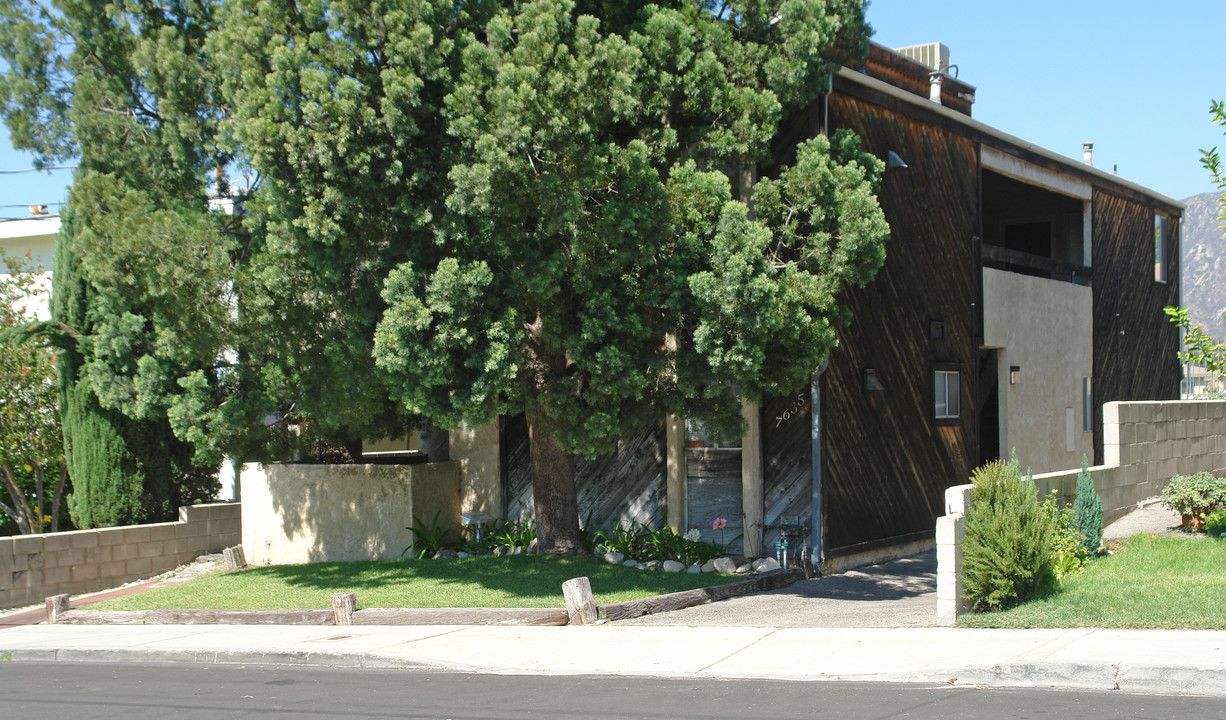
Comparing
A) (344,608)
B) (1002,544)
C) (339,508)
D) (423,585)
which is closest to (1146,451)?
(1002,544)

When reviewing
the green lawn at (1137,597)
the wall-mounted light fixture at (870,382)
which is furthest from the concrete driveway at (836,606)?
the wall-mounted light fixture at (870,382)

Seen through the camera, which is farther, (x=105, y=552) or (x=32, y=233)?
(x=32, y=233)

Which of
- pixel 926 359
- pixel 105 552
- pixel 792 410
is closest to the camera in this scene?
pixel 792 410

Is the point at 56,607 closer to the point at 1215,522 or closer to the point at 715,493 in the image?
the point at 715,493

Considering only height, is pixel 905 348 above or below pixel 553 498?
above

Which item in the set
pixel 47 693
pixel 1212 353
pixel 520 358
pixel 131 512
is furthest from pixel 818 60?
pixel 131 512

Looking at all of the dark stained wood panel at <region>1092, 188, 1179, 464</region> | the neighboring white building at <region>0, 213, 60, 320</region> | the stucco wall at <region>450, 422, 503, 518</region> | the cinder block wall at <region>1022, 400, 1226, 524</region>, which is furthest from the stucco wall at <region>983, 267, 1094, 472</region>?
the neighboring white building at <region>0, 213, 60, 320</region>

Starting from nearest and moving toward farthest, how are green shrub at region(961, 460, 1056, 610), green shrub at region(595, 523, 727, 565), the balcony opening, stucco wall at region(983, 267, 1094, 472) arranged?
green shrub at region(961, 460, 1056, 610) < green shrub at region(595, 523, 727, 565) < stucco wall at region(983, 267, 1094, 472) < the balcony opening

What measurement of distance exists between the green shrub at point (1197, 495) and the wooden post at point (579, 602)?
744 centimetres

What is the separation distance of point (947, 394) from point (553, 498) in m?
6.71

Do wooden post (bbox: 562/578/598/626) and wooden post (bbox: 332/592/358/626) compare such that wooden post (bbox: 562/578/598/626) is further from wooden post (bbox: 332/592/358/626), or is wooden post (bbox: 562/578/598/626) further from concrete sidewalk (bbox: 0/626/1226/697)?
wooden post (bbox: 332/592/358/626)

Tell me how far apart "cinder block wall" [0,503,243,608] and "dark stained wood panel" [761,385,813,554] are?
9.86m

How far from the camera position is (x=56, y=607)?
1389 centimetres

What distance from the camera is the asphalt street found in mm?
7289
